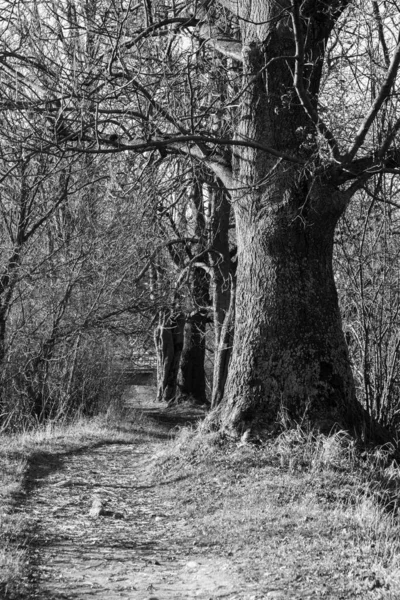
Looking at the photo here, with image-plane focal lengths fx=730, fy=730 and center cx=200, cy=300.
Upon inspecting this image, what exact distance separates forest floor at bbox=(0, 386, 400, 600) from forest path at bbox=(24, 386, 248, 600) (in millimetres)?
12

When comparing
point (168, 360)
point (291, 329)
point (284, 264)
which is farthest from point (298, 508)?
point (168, 360)

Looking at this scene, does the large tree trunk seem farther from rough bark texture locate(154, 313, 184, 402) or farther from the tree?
rough bark texture locate(154, 313, 184, 402)

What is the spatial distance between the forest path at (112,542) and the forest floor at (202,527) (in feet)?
0.04

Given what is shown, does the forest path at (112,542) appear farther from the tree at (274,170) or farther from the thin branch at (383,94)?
the thin branch at (383,94)

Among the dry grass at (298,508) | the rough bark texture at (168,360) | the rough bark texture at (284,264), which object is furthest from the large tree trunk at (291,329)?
the rough bark texture at (168,360)

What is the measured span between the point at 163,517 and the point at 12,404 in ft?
24.5

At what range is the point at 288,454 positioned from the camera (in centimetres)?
716

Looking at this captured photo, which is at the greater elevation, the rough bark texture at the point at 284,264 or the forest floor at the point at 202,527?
the rough bark texture at the point at 284,264

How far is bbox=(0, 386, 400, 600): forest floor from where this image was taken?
446cm

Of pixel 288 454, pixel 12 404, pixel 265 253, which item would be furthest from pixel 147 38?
pixel 12 404

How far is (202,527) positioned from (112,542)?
30.8 inches

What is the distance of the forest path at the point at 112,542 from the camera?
4523 mm

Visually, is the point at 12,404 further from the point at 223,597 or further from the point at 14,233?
the point at 223,597

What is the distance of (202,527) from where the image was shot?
5965mm
